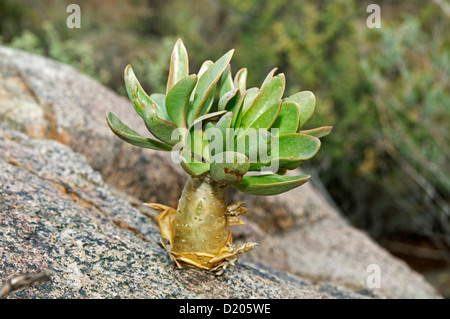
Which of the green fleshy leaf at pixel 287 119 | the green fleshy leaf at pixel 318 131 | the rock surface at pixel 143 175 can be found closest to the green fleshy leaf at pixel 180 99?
the green fleshy leaf at pixel 287 119

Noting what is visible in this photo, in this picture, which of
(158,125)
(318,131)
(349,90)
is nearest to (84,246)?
(158,125)

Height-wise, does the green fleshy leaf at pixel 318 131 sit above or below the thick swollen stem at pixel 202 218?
above

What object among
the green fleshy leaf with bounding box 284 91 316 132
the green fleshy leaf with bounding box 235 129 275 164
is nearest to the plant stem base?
the green fleshy leaf with bounding box 235 129 275 164

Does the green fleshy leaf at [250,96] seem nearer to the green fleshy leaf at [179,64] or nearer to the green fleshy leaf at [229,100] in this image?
the green fleshy leaf at [229,100]

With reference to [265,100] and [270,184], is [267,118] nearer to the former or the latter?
[265,100]

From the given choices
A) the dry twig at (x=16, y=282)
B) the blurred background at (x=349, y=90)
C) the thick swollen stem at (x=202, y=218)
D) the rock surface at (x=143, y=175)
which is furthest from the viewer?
the blurred background at (x=349, y=90)
